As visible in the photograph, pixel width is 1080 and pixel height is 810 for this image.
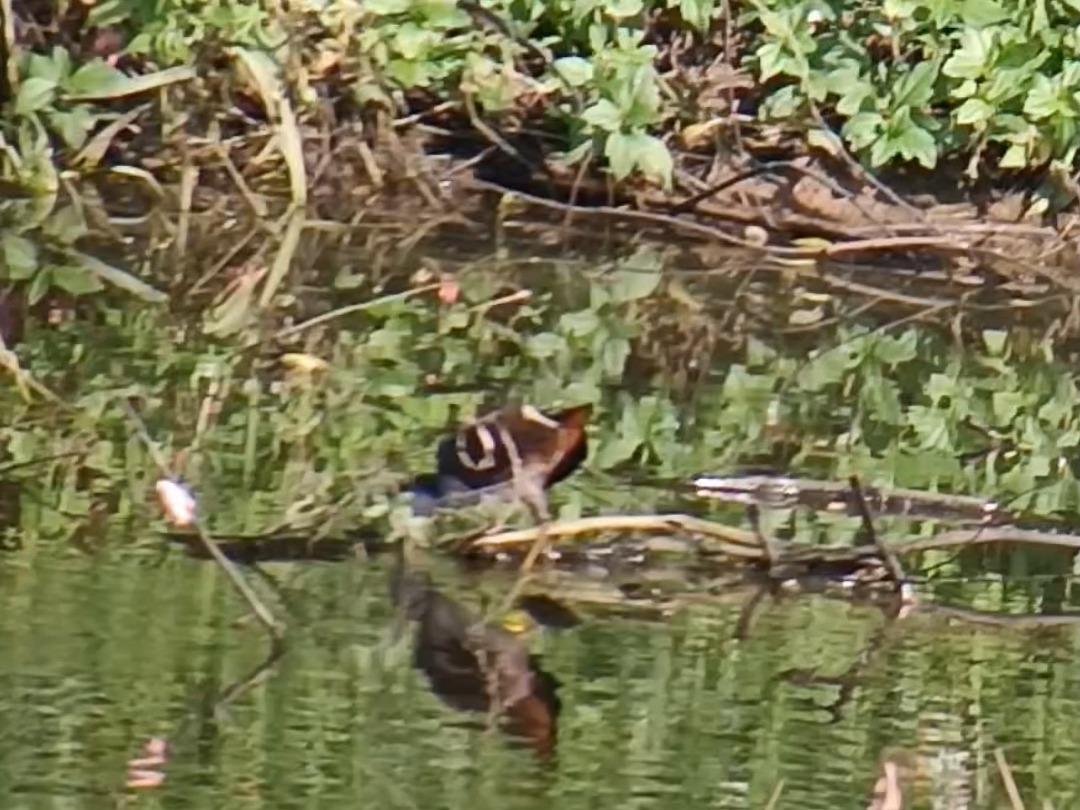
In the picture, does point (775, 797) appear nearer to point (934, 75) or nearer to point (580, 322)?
point (580, 322)

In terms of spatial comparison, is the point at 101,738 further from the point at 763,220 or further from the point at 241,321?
the point at 763,220

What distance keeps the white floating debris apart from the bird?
0.82 feet

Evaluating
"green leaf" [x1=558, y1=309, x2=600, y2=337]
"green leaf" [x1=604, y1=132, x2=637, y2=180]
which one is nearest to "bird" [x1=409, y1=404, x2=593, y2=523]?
"green leaf" [x1=558, y1=309, x2=600, y2=337]

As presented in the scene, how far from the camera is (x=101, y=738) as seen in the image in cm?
209

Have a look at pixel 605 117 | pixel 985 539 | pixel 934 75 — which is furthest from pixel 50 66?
pixel 985 539

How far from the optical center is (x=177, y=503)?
2.54 m

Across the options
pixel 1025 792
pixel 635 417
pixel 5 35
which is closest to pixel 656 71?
pixel 5 35

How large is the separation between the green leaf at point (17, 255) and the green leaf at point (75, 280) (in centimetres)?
4

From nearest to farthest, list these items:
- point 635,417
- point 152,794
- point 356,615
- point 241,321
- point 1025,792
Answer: point 152,794
point 1025,792
point 356,615
point 635,417
point 241,321

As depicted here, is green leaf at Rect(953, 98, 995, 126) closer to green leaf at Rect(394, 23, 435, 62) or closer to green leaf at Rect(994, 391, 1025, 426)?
green leaf at Rect(394, 23, 435, 62)

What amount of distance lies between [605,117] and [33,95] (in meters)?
0.94

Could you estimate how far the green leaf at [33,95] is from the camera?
468 centimetres

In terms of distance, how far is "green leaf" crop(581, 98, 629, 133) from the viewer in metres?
4.76

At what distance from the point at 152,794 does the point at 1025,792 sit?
64cm
